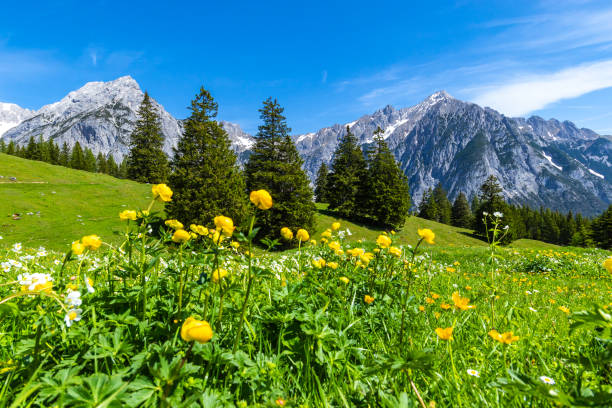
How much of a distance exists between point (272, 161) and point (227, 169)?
6.35 m

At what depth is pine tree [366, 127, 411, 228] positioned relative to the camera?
106ft

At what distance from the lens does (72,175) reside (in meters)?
34.3

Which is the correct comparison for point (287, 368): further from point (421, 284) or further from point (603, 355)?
point (421, 284)

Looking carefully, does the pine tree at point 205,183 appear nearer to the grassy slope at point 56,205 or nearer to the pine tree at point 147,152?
the grassy slope at point 56,205

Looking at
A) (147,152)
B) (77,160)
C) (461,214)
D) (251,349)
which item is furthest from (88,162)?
Answer: (461,214)

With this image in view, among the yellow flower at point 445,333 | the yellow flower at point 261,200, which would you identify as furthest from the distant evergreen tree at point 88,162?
the yellow flower at point 445,333

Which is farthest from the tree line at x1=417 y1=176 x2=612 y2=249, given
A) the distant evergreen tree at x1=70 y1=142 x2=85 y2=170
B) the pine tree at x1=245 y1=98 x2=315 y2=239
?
the distant evergreen tree at x1=70 y1=142 x2=85 y2=170

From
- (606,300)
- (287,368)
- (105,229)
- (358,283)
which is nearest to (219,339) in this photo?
(287,368)

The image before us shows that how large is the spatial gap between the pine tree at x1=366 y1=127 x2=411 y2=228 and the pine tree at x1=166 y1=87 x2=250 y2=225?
1797cm

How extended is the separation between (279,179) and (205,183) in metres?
6.61

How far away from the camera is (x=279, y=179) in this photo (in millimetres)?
23328

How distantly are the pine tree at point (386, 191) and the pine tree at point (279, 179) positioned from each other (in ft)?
37.1

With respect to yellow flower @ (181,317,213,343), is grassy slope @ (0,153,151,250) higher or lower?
lower

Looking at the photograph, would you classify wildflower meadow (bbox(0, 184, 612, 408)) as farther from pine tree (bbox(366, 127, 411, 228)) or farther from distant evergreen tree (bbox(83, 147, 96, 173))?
distant evergreen tree (bbox(83, 147, 96, 173))
